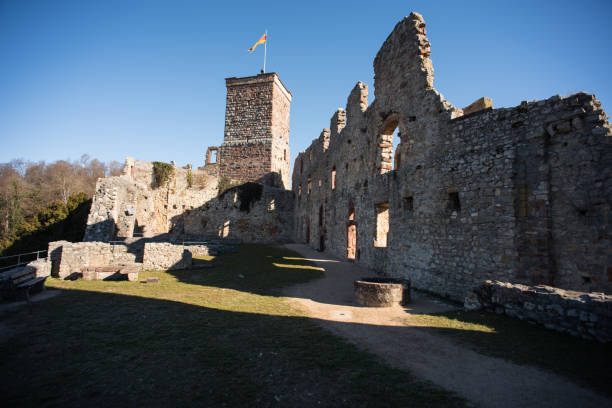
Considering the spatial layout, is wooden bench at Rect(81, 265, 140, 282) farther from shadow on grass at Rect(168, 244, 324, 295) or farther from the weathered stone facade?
the weathered stone facade

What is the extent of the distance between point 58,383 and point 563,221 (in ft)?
28.4

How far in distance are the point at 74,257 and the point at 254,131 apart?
20.5 meters

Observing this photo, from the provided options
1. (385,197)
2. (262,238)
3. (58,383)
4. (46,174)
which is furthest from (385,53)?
(46,174)

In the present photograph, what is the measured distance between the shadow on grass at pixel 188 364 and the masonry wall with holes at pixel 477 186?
457cm

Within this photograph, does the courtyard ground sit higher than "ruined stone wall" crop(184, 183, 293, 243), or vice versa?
"ruined stone wall" crop(184, 183, 293, 243)

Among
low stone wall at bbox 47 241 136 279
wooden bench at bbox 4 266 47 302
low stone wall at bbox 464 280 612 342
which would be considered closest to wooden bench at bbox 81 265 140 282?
low stone wall at bbox 47 241 136 279

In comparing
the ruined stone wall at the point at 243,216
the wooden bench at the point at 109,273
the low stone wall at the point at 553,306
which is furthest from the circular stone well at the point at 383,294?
the ruined stone wall at the point at 243,216

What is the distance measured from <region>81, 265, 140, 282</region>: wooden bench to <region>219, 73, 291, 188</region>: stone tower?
1823 cm

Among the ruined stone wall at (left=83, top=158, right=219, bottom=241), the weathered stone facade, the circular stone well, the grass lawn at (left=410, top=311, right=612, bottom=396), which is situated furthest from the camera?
the weathered stone facade

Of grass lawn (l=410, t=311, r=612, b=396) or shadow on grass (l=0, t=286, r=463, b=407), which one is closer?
shadow on grass (l=0, t=286, r=463, b=407)

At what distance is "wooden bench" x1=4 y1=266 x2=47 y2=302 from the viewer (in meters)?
6.53

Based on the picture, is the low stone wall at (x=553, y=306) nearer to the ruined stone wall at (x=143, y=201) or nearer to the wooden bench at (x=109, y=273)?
the wooden bench at (x=109, y=273)

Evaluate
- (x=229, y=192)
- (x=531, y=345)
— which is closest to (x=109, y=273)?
(x=531, y=345)

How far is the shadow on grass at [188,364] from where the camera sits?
2.97m
